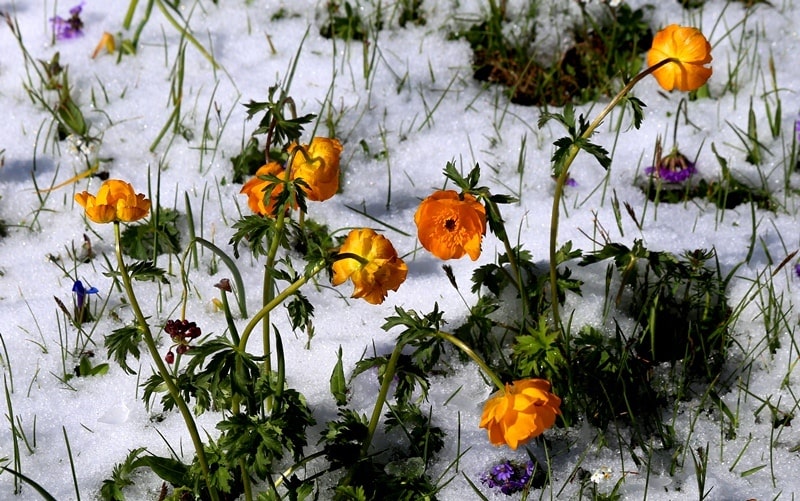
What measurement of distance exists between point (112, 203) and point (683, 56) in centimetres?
119

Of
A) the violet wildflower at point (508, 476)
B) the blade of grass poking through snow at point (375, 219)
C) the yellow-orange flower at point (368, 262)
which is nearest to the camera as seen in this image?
the yellow-orange flower at point (368, 262)

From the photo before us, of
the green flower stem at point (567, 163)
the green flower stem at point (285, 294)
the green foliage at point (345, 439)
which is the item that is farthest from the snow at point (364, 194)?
the green flower stem at point (285, 294)

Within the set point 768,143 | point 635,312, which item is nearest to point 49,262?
point 635,312

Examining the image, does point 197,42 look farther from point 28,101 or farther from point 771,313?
point 771,313

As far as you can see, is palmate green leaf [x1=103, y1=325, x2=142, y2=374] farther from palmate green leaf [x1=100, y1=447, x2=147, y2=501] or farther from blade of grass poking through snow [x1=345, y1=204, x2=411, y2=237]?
blade of grass poking through snow [x1=345, y1=204, x2=411, y2=237]

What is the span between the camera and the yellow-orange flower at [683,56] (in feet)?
6.22

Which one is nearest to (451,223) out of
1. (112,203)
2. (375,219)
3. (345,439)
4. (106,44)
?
(345,439)

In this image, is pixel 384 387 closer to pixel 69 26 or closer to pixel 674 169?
pixel 674 169

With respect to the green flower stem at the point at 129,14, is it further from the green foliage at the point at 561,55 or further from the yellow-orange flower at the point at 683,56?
the yellow-orange flower at the point at 683,56

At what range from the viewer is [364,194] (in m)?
2.95

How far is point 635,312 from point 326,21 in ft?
5.75

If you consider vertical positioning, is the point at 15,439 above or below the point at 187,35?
below

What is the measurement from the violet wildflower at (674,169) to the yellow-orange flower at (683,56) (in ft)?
3.35

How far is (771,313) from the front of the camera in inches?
98.5
